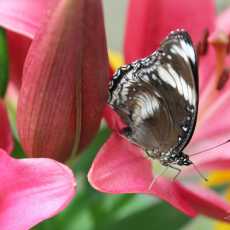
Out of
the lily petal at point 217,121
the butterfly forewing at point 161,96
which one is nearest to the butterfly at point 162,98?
the butterfly forewing at point 161,96

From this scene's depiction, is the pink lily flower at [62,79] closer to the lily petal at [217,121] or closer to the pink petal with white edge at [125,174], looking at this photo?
the pink petal with white edge at [125,174]

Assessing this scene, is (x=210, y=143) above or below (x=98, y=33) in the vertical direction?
below

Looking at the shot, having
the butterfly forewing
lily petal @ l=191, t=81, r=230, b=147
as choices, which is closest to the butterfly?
the butterfly forewing

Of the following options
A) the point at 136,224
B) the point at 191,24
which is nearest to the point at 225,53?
the point at 191,24

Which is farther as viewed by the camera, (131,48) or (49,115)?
(131,48)

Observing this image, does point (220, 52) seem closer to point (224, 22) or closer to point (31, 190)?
point (224, 22)

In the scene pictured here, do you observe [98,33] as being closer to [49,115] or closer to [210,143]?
[49,115]

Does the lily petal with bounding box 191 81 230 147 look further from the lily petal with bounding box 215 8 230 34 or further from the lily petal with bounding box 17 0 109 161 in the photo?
the lily petal with bounding box 17 0 109 161

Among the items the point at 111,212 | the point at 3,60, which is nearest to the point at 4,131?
the point at 3,60
